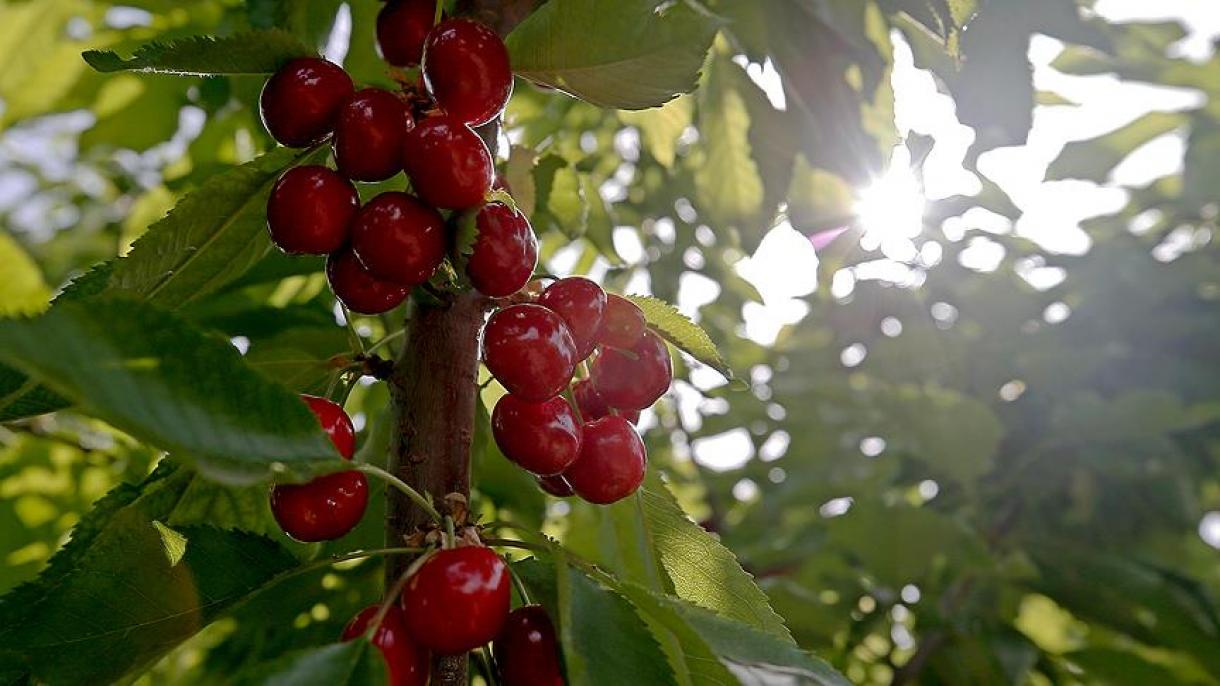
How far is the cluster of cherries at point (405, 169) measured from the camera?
0.77 m

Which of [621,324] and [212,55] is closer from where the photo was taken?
[212,55]

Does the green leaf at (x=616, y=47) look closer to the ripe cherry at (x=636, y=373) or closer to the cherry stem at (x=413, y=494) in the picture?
the ripe cherry at (x=636, y=373)

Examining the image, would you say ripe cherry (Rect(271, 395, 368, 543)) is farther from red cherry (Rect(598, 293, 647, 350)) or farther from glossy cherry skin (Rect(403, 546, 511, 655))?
red cherry (Rect(598, 293, 647, 350))

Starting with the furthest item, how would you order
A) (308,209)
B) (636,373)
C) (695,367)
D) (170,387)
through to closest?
(695,367)
(636,373)
(308,209)
(170,387)

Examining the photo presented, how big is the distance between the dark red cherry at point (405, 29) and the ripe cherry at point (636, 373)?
34cm

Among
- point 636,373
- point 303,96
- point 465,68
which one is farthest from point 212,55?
point 636,373

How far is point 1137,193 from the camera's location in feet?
10.6

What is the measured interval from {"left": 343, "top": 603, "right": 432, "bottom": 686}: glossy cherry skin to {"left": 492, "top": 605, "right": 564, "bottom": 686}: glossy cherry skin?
0.06 metres

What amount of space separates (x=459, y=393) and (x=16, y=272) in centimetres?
105

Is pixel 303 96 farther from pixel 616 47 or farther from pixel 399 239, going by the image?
pixel 616 47

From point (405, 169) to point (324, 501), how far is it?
0.84 feet

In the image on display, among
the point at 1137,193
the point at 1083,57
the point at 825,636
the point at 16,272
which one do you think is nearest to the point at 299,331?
the point at 16,272

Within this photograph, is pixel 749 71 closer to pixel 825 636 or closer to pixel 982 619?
pixel 825 636

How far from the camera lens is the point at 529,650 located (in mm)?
749
